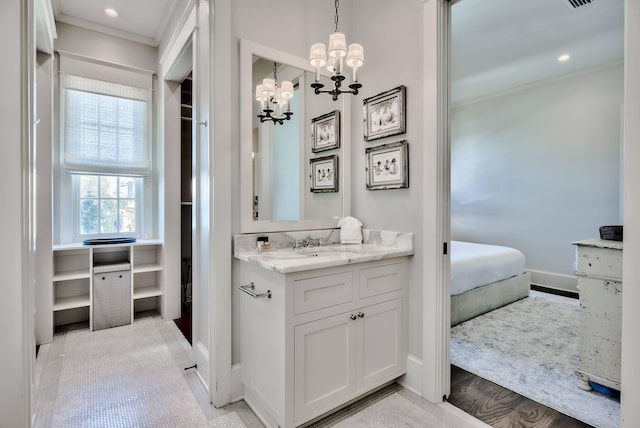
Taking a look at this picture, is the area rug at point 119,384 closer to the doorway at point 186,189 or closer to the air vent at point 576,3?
the doorway at point 186,189

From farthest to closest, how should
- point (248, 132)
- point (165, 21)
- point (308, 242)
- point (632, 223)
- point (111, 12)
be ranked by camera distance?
point (165, 21)
point (111, 12)
point (308, 242)
point (248, 132)
point (632, 223)

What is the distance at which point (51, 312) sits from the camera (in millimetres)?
2736

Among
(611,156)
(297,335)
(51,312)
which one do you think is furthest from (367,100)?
(611,156)

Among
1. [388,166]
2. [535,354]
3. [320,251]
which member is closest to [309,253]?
[320,251]

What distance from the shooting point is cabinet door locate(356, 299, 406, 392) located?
182 cm

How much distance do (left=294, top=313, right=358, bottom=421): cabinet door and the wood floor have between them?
2.47ft

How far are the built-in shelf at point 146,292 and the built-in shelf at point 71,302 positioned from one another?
1.32ft

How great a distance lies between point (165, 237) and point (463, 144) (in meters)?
4.89

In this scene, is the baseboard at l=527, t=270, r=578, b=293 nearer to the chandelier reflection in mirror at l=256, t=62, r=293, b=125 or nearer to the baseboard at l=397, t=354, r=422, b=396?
the baseboard at l=397, t=354, r=422, b=396

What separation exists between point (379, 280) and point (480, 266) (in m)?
1.96

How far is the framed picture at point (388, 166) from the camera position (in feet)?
6.78

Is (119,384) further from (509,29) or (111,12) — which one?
(509,29)

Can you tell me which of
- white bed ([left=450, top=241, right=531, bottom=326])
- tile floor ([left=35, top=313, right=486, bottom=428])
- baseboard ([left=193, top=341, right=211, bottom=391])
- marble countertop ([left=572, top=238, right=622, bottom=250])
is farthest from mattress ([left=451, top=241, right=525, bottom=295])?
baseboard ([left=193, top=341, right=211, bottom=391])

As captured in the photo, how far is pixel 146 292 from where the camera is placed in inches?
131
